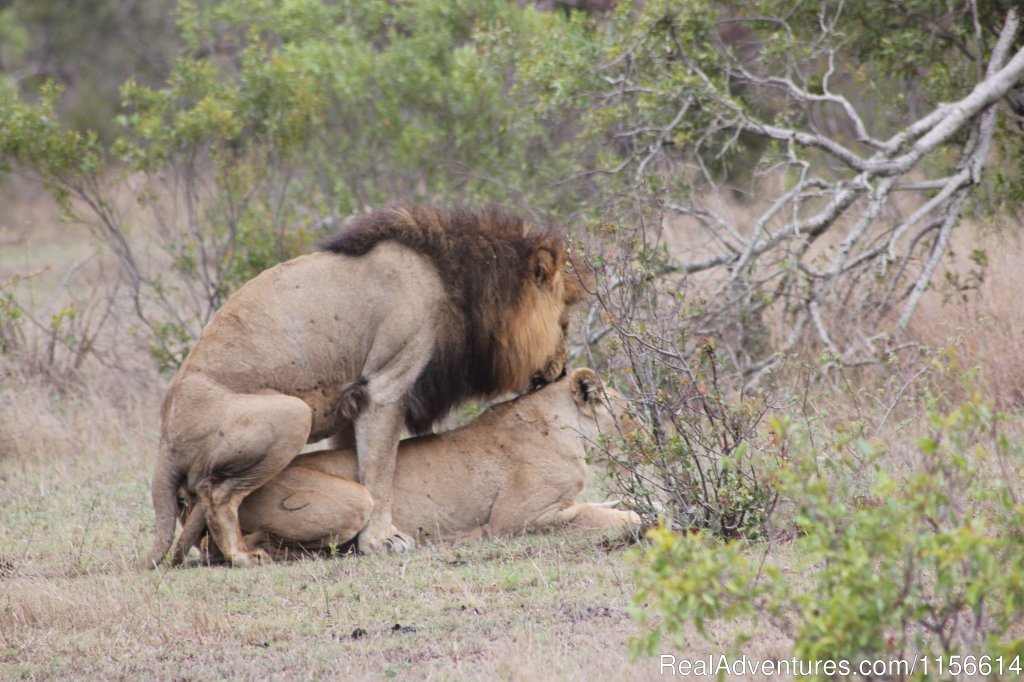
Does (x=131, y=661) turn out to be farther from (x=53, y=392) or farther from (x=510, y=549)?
(x=53, y=392)

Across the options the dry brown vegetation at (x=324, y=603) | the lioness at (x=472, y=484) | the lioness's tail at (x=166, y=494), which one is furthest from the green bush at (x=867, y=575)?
the lioness's tail at (x=166, y=494)

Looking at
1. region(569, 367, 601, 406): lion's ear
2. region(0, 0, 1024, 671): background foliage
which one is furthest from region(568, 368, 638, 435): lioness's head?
region(0, 0, 1024, 671): background foliage

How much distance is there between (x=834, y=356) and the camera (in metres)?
5.85

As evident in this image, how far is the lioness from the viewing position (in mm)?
6379

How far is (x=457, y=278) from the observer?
6.71 m

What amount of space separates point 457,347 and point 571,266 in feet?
2.54

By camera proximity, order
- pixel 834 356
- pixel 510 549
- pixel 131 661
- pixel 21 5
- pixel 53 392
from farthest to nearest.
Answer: pixel 21 5 → pixel 53 392 → pixel 510 549 → pixel 834 356 → pixel 131 661


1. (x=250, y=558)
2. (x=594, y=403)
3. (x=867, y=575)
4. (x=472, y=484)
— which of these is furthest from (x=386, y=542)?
(x=867, y=575)

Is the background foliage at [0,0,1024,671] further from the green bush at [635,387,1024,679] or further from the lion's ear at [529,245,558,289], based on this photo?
the lion's ear at [529,245,558,289]

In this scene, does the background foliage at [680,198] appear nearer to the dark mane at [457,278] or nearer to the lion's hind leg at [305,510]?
the dark mane at [457,278]

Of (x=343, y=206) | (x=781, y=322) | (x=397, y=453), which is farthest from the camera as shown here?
(x=343, y=206)

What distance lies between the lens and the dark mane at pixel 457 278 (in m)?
6.69

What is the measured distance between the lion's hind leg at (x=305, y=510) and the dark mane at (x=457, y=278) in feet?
1.87

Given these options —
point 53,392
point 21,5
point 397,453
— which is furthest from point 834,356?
point 21,5
